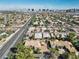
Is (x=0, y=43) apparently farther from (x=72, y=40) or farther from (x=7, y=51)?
(x=72, y=40)

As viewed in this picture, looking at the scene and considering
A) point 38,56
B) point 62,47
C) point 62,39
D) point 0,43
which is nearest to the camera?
point 38,56

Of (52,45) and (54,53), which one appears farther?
(52,45)

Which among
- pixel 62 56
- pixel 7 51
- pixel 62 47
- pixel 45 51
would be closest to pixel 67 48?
pixel 62 47

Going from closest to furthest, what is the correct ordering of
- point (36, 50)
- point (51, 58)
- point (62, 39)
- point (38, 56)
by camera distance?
point (51, 58)
point (38, 56)
point (36, 50)
point (62, 39)

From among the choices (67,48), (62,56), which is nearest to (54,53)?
(62,56)

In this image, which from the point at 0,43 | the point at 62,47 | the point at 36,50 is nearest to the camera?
the point at 36,50

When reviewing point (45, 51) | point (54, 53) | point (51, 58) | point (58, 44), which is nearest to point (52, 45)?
point (58, 44)

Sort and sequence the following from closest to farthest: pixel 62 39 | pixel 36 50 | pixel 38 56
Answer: pixel 38 56, pixel 36 50, pixel 62 39

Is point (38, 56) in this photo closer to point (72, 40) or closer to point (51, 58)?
point (51, 58)

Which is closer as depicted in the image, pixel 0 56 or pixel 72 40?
pixel 0 56
